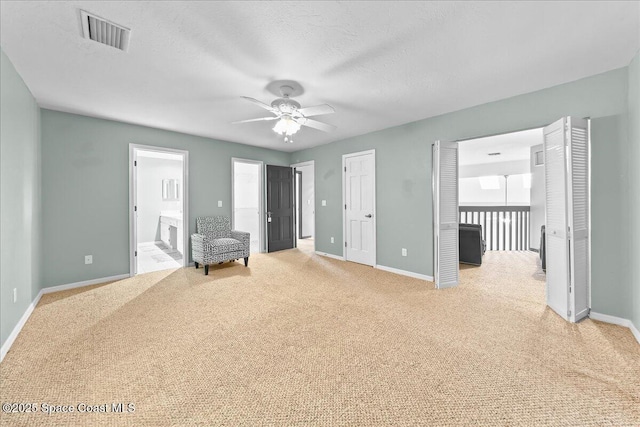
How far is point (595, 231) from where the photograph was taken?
2.65 meters

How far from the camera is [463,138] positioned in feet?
11.8

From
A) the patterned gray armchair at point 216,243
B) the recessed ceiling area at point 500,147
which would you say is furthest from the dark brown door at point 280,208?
the recessed ceiling area at point 500,147

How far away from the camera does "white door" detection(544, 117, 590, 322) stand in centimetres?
255

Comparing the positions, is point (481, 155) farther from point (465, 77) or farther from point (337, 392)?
point (337, 392)

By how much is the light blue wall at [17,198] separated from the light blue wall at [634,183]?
5286 mm

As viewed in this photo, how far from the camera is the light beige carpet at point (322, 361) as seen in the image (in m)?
1.48

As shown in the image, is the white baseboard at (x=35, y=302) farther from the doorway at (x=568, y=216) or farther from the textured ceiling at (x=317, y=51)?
the doorway at (x=568, y=216)

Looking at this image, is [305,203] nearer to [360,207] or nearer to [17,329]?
[360,207]

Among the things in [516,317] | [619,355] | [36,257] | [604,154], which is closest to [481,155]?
[604,154]

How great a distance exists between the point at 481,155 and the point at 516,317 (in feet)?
18.5

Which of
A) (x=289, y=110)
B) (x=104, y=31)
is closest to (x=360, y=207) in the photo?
(x=289, y=110)

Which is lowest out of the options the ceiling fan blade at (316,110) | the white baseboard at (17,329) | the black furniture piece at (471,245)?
the white baseboard at (17,329)

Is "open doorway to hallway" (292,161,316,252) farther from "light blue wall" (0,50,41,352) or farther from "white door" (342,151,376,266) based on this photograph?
"light blue wall" (0,50,41,352)

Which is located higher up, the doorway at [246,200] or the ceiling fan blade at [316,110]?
the ceiling fan blade at [316,110]
